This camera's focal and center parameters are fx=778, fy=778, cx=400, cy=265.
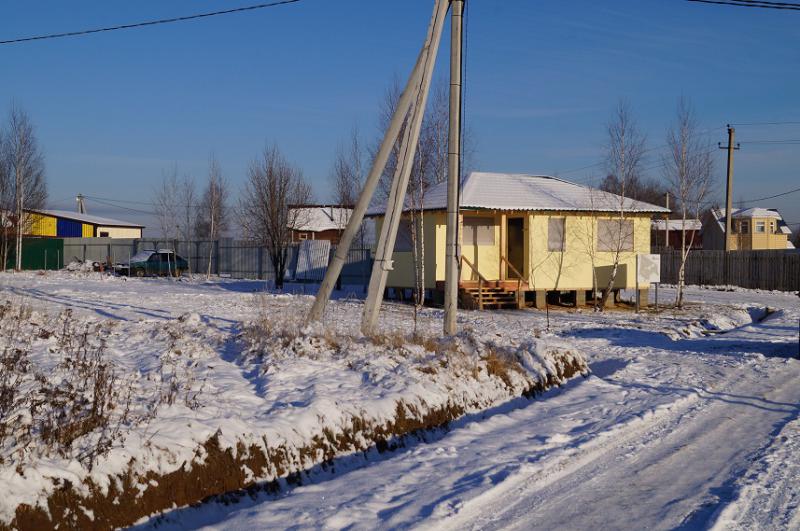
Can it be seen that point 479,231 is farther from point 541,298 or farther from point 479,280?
point 541,298

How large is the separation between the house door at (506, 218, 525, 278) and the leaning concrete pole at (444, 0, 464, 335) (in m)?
13.4

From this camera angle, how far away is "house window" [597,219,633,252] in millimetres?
26516

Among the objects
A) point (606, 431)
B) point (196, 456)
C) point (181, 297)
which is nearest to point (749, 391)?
point (606, 431)

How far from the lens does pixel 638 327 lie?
19375 mm

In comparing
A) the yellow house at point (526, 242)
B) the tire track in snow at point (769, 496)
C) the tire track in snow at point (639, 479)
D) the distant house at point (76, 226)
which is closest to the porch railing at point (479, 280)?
Answer: the yellow house at point (526, 242)

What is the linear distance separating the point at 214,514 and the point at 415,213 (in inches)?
778

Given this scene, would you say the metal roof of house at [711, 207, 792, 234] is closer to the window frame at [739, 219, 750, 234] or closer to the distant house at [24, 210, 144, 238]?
the window frame at [739, 219, 750, 234]

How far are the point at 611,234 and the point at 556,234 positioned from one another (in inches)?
84.3

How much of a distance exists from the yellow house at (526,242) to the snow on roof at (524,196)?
1.4 inches

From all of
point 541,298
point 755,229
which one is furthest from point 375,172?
point 755,229

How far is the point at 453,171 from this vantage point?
13109 millimetres

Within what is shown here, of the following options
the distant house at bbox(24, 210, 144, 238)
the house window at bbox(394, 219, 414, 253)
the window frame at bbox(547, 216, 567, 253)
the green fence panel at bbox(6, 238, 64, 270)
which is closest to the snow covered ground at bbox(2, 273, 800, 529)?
the window frame at bbox(547, 216, 567, 253)

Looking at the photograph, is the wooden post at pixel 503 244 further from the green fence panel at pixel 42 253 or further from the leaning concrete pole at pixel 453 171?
the green fence panel at pixel 42 253

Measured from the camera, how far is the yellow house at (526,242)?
24.9m
